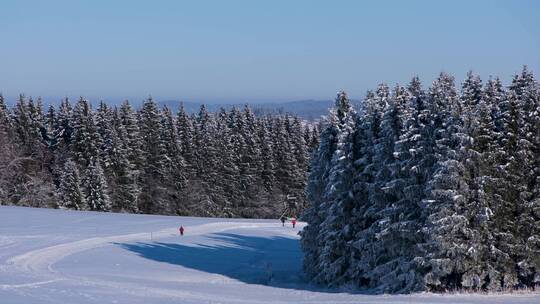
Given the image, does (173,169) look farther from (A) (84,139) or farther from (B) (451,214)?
(B) (451,214)

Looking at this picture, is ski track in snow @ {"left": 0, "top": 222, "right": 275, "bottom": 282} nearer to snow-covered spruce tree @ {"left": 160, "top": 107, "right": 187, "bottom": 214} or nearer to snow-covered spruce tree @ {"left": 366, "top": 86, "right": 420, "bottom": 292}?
snow-covered spruce tree @ {"left": 366, "top": 86, "right": 420, "bottom": 292}

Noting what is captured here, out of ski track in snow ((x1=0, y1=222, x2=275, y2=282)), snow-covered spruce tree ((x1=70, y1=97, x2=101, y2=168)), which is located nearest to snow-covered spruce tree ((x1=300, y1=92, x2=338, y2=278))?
ski track in snow ((x1=0, y1=222, x2=275, y2=282))

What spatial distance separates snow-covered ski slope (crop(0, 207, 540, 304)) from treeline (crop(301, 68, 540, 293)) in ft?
6.52

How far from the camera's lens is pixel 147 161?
3189 inches

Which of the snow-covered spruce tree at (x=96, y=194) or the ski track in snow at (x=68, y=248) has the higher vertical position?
the snow-covered spruce tree at (x=96, y=194)

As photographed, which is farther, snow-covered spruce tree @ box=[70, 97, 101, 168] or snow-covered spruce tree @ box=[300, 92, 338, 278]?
snow-covered spruce tree @ box=[70, 97, 101, 168]

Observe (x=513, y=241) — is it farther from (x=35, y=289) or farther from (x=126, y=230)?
(x=126, y=230)

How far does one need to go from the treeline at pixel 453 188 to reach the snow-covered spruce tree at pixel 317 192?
3185 millimetres

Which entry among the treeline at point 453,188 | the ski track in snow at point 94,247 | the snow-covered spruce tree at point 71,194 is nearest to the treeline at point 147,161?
the snow-covered spruce tree at point 71,194

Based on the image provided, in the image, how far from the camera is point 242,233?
59.0 meters

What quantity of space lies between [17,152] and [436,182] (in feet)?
199

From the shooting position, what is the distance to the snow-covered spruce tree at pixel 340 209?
3494 centimetres

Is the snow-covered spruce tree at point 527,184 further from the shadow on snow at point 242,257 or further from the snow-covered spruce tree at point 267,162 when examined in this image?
the snow-covered spruce tree at point 267,162

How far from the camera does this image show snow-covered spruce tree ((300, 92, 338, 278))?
3716cm
